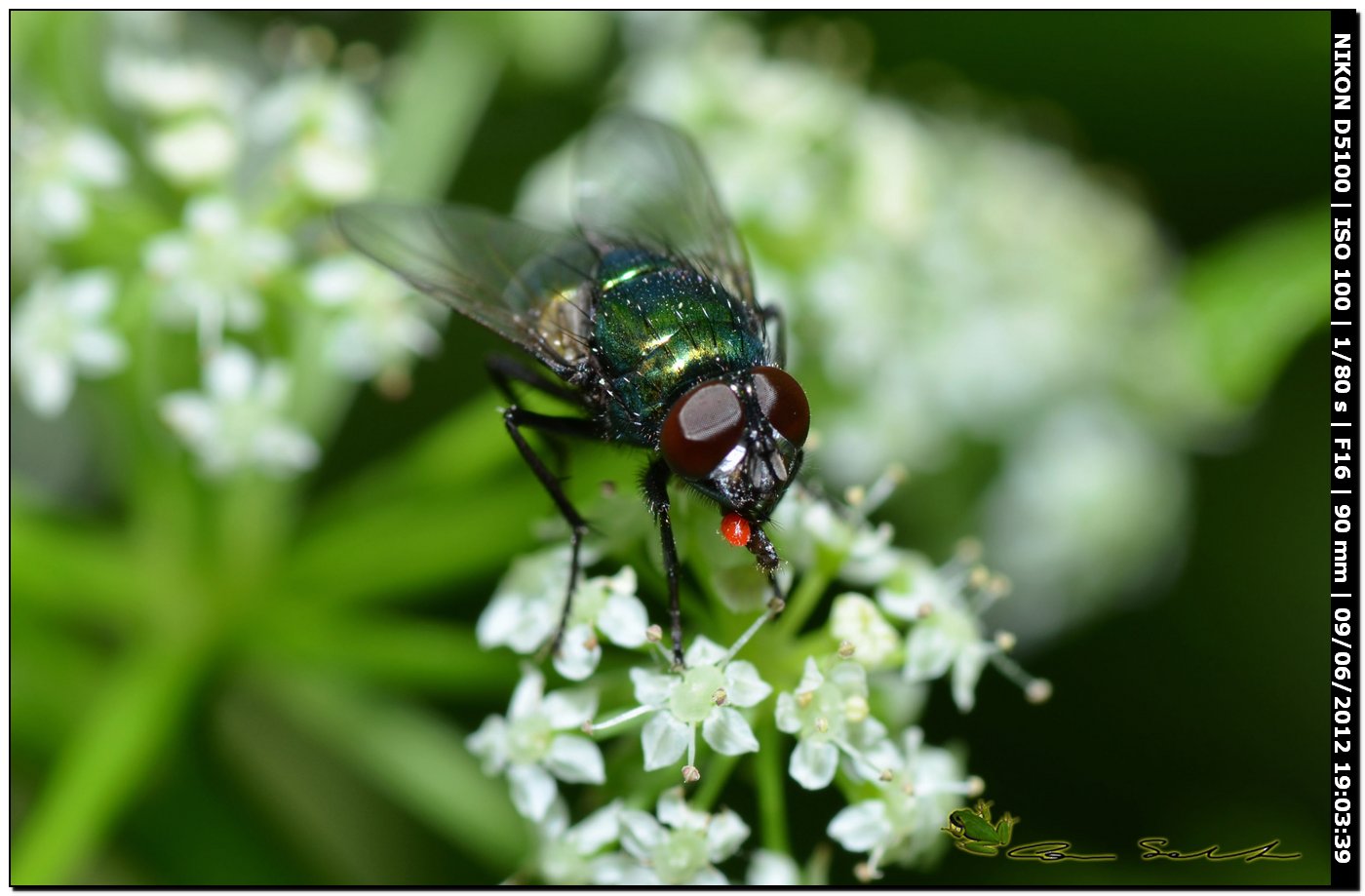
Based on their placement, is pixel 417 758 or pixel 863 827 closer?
pixel 863 827

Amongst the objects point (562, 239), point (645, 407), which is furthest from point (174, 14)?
point (645, 407)

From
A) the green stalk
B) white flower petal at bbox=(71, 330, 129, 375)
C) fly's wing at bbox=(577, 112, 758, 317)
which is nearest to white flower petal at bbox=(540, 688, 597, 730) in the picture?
fly's wing at bbox=(577, 112, 758, 317)

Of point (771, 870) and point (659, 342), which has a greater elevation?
point (659, 342)

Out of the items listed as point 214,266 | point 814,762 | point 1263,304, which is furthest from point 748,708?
point 1263,304

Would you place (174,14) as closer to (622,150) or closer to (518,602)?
(622,150)

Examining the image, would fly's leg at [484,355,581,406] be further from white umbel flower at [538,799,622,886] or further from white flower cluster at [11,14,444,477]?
white umbel flower at [538,799,622,886]

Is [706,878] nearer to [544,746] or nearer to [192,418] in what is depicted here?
[544,746]
